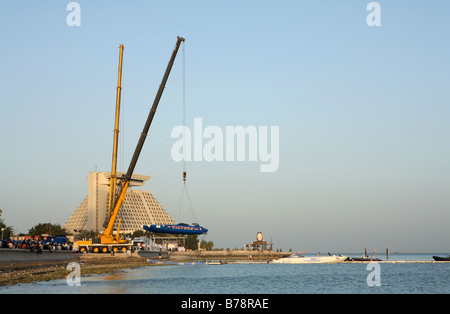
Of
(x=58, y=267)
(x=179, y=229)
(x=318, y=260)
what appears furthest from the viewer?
(x=318, y=260)

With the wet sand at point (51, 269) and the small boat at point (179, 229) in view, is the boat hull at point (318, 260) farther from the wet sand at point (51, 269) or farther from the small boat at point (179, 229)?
the wet sand at point (51, 269)

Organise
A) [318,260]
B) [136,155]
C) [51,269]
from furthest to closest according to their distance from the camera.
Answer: [318,260] < [136,155] < [51,269]

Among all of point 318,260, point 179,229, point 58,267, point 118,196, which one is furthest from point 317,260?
point 58,267

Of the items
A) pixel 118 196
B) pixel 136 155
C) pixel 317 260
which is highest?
pixel 136 155

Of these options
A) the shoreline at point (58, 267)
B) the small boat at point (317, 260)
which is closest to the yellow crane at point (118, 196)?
the shoreline at point (58, 267)

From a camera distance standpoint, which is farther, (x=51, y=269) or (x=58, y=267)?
(x=58, y=267)

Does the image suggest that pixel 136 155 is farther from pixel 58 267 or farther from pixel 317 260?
pixel 317 260

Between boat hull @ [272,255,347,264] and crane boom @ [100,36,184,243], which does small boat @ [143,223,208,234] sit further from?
boat hull @ [272,255,347,264]

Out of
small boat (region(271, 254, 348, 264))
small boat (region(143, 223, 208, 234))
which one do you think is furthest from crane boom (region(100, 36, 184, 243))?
small boat (region(271, 254, 348, 264))

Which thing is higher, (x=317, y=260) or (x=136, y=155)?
(x=136, y=155)
